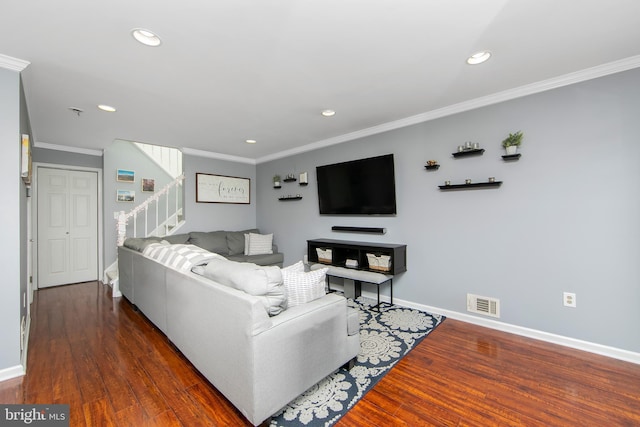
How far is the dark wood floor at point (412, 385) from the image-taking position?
5.44 ft

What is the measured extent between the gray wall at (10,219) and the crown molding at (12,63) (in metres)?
0.03

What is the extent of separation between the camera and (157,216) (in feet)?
15.9

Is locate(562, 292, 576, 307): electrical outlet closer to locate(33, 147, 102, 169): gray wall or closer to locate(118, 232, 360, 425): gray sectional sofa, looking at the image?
locate(118, 232, 360, 425): gray sectional sofa

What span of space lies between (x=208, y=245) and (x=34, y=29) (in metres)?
3.31

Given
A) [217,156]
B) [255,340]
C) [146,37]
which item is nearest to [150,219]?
[217,156]

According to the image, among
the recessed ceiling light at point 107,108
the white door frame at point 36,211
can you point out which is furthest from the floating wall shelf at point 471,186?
the white door frame at point 36,211

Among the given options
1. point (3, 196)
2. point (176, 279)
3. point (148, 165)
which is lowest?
point (176, 279)

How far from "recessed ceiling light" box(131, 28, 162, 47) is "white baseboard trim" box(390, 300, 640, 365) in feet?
11.5

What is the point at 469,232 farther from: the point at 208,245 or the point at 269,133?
the point at 208,245

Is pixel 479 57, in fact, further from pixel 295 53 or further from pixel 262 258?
pixel 262 258

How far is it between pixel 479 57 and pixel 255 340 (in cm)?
243

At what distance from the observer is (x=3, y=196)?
6.63 ft

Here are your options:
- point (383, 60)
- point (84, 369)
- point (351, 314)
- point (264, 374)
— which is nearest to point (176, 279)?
point (84, 369)

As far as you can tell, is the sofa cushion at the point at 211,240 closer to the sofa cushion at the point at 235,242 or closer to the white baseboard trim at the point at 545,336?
the sofa cushion at the point at 235,242
